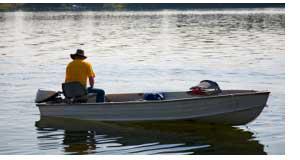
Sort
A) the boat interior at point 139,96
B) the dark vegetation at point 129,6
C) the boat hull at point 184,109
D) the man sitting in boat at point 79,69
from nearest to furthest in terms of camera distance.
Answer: the boat hull at point 184,109 < the man sitting in boat at point 79,69 < the boat interior at point 139,96 < the dark vegetation at point 129,6

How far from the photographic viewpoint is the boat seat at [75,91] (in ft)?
51.0

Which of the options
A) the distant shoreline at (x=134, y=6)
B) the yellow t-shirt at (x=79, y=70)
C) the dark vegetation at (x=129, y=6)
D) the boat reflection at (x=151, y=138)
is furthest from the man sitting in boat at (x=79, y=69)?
the dark vegetation at (x=129, y=6)

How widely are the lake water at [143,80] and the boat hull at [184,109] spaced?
275 mm

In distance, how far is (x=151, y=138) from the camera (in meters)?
14.6

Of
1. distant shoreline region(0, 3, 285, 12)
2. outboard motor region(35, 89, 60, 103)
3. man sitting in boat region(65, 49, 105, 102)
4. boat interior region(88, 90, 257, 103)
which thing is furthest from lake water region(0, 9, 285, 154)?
distant shoreline region(0, 3, 285, 12)

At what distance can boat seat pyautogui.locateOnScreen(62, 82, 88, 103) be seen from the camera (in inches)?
612

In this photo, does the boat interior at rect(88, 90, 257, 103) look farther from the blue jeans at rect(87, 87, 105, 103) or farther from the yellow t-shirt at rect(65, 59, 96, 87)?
the yellow t-shirt at rect(65, 59, 96, 87)

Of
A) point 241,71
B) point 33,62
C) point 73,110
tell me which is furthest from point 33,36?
point 73,110

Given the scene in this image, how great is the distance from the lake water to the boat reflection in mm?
23

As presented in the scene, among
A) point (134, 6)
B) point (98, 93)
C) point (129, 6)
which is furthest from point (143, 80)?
point (129, 6)

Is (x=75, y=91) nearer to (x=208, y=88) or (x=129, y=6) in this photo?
(x=208, y=88)

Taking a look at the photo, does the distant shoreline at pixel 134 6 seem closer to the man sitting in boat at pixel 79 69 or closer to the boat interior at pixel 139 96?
the boat interior at pixel 139 96

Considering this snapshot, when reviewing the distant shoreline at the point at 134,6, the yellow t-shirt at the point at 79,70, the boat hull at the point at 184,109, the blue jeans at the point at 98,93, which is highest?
the yellow t-shirt at the point at 79,70

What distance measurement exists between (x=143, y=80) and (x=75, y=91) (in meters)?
9.30
